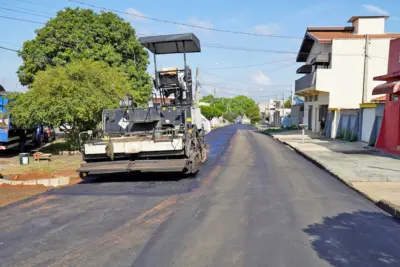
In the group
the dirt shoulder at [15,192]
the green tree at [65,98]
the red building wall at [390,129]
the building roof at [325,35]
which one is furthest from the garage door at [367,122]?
the dirt shoulder at [15,192]

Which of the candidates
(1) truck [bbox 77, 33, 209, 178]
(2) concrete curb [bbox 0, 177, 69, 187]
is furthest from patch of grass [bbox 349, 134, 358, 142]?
(2) concrete curb [bbox 0, 177, 69, 187]

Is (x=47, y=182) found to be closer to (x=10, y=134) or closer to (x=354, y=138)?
(x=10, y=134)

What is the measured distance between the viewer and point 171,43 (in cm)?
1332

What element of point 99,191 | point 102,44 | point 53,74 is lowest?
point 99,191

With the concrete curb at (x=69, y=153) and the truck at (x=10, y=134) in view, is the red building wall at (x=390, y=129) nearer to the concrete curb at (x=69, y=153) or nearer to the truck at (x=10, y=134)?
the concrete curb at (x=69, y=153)

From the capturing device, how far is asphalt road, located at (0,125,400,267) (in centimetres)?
473

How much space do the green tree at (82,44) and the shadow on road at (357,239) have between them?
2101cm

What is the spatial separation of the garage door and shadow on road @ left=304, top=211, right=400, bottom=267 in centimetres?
1467

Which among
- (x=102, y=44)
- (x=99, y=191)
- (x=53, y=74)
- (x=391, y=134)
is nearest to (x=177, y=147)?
(x=99, y=191)

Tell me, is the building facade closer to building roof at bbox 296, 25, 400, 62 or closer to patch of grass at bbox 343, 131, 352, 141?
patch of grass at bbox 343, 131, 352, 141

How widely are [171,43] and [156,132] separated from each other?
14.8 feet

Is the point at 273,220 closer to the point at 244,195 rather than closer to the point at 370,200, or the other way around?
the point at 244,195

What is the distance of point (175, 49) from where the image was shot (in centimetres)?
1391

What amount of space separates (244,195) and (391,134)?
11.2 metres
